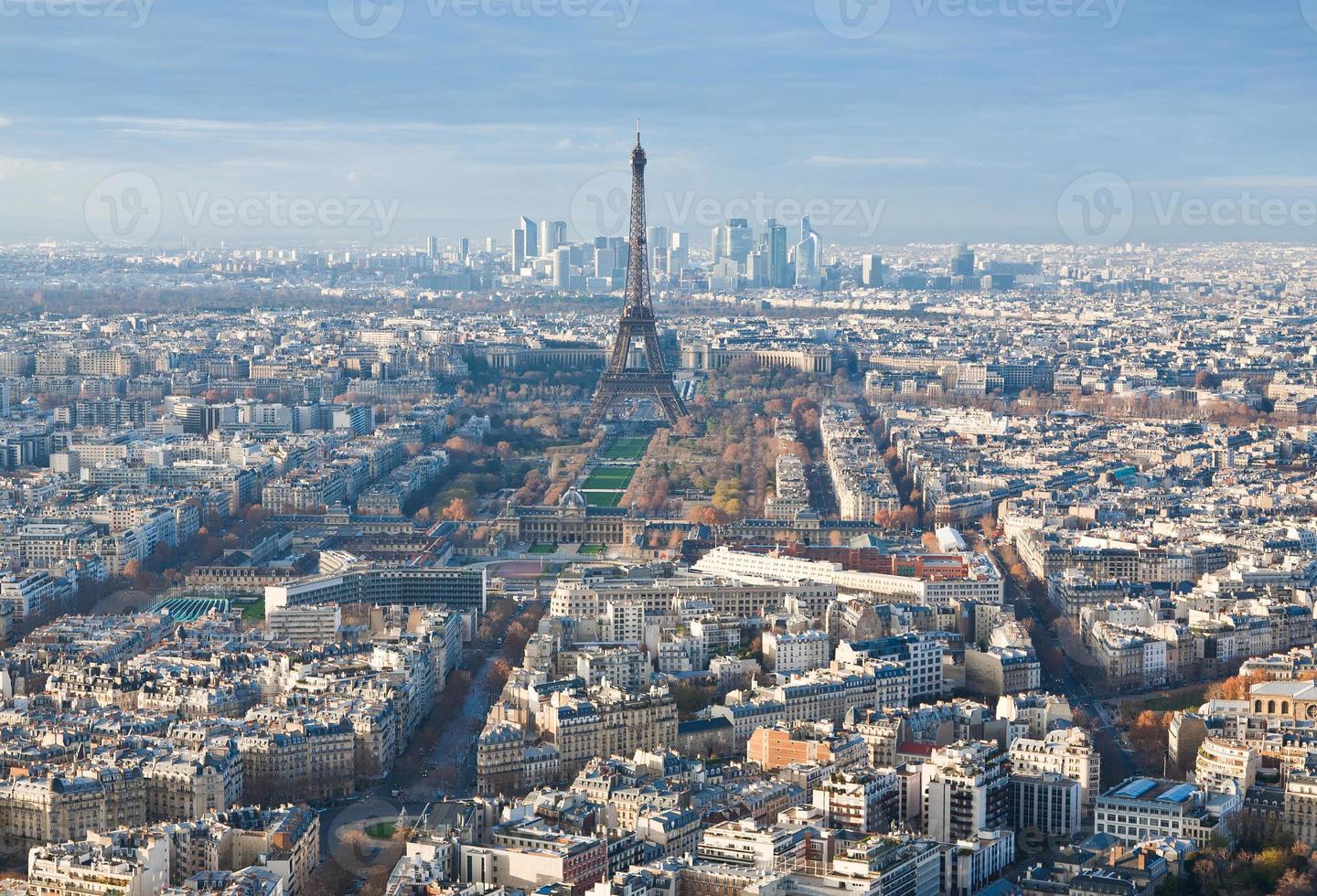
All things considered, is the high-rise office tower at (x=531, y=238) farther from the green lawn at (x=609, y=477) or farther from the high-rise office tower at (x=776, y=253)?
the green lawn at (x=609, y=477)

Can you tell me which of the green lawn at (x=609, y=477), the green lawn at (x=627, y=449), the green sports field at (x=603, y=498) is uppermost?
the green lawn at (x=627, y=449)

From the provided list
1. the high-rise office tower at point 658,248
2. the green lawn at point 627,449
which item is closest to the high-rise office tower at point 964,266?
the high-rise office tower at point 658,248

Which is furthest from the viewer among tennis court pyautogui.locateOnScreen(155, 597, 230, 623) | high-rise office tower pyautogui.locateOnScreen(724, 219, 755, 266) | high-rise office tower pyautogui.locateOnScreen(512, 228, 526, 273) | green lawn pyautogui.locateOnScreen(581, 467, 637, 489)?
high-rise office tower pyautogui.locateOnScreen(512, 228, 526, 273)

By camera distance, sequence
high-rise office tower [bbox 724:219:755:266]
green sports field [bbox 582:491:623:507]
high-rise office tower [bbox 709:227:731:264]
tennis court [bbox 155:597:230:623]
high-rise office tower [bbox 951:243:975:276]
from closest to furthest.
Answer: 1. tennis court [bbox 155:597:230:623]
2. green sports field [bbox 582:491:623:507]
3. high-rise office tower [bbox 951:243:975:276]
4. high-rise office tower [bbox 724:219:755:266]
5. high-rise office tower [bbox 709:227:731:264]

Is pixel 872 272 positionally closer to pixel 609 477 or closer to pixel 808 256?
pixel 808 256

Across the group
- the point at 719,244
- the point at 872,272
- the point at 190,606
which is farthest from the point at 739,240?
the point at 190,606

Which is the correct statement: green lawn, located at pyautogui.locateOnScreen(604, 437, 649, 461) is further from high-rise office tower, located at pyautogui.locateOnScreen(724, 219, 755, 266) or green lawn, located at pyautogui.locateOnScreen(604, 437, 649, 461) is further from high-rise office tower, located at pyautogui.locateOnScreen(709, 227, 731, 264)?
high-rise office tower, located at pyautogui.locateOnScreen(709, 227, 731, 264)

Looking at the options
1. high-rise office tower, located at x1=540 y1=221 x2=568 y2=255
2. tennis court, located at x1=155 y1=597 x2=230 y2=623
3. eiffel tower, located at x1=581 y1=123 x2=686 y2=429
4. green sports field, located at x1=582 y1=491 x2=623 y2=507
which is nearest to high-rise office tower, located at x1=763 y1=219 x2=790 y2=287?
high-rise office tower, located at x1=540 y1=221 x2=568 y2=255

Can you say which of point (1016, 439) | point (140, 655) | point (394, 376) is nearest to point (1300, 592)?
point (140, 655)
